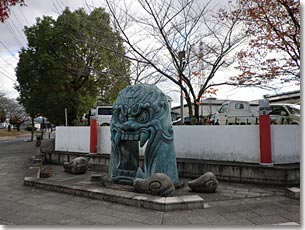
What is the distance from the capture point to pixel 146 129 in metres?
6.05

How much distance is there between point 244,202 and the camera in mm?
5449

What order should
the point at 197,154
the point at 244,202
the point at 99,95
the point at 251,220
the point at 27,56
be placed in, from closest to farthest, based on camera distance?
the point at 251,220, the point at 244,202, the point at 197,154, the point at 27,56, the point at 99,95

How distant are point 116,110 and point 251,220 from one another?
3795mm

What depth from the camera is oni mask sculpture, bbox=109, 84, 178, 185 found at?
6098 millimetres

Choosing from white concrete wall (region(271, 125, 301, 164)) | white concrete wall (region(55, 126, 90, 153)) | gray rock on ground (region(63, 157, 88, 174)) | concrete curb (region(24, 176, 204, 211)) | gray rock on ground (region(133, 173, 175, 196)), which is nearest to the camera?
concrete curb (region(24, 176, 204, 211))

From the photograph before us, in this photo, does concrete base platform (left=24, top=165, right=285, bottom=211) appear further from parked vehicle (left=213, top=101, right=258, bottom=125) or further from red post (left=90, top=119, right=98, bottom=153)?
parked vehicle (left=213, top=101, right=258, bottom=125)

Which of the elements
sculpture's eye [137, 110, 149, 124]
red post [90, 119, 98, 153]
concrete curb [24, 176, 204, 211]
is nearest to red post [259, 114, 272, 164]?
concrete curb [24, 176, 204, 211]

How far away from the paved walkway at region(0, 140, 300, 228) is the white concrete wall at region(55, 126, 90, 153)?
15.2ft

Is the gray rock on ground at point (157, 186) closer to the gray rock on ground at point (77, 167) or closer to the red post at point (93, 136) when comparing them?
the gray rock on ground at point (77, 167)

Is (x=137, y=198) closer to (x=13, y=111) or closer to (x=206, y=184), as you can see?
(x=206, y=184)

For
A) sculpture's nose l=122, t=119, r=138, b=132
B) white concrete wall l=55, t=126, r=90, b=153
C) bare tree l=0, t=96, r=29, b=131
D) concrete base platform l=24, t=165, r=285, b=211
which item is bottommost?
concrete base platform l=24, t=165, r=285, b=211

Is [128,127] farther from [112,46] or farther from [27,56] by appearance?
[27,56]

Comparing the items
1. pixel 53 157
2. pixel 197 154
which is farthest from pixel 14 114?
pixel 197 154

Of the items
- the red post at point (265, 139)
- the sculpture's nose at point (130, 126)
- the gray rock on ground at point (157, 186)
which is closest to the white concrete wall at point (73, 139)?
the sculpture's nose at point (130, 126)
